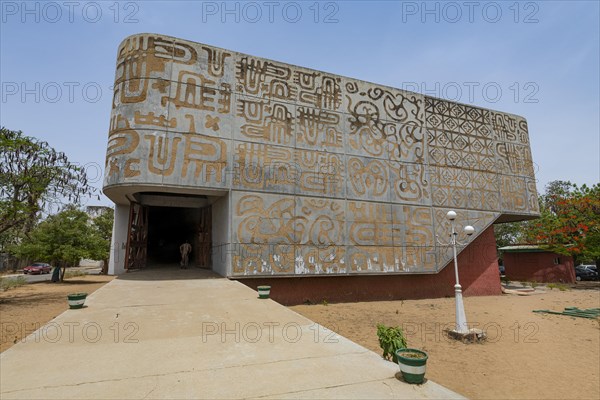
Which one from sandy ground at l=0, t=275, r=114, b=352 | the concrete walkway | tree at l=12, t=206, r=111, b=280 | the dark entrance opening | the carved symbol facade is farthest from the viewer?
the dark entrance opening

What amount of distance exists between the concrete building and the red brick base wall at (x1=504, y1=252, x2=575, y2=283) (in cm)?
1273

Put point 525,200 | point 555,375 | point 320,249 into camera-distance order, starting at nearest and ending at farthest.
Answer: point 555,375, point 320,249, point 525,200

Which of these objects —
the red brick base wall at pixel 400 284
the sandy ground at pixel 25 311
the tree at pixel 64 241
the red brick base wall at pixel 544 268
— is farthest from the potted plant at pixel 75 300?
the red brick base wall at pixel 544 268

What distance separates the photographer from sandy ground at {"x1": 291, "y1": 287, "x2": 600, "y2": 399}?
5.96 metres

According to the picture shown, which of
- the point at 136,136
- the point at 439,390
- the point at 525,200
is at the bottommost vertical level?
the point at 439,390

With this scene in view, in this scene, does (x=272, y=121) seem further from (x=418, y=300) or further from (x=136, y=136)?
(x=418, y=300)

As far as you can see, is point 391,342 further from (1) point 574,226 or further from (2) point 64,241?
(1) point 574,226

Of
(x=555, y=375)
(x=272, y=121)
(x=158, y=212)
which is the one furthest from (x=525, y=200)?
(x=158, y=212)

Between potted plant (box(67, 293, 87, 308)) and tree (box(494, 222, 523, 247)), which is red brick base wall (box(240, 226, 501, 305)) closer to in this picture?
potted plant (box(67, 293, 87, 308))

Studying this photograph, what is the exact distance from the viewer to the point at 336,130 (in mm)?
13523

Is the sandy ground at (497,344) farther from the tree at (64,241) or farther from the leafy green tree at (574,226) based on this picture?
the tree at (64,241)

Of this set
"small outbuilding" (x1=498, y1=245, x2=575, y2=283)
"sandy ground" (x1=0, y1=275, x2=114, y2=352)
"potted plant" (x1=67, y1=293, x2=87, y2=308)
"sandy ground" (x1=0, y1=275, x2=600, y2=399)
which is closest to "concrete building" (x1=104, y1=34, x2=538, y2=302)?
"sandy ground" (x1=0, y1=275, x2=600, y2=399)

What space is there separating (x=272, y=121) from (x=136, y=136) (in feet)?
15.8

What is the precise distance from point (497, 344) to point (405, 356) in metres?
6.23
